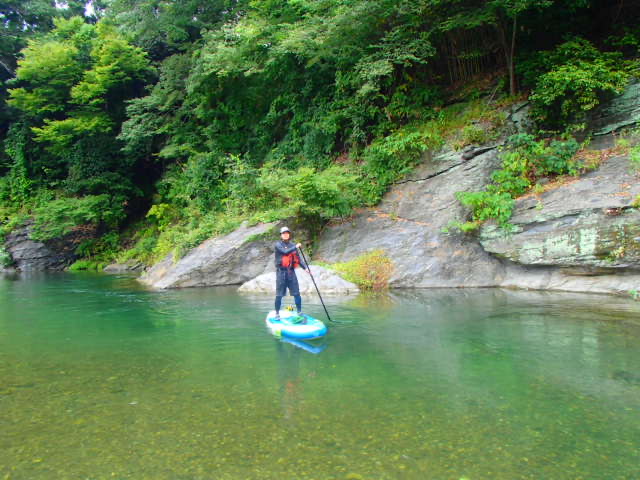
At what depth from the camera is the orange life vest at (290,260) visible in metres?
8.48

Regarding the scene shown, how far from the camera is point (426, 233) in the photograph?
41.9 ft

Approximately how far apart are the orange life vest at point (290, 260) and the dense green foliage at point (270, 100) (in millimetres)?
5388

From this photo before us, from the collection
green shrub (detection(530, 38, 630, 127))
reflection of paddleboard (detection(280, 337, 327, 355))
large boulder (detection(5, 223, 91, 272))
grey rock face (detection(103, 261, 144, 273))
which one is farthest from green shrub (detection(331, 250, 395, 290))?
large boulder (detection(5, 223, 91, 272))

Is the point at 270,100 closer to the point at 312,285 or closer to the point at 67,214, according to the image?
the point at 312,285

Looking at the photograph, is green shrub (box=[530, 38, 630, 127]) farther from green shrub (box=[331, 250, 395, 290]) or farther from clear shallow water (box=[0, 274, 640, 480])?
green shrub (box=[331, 250, 395, 290])

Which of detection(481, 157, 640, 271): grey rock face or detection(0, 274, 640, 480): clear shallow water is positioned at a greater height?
detection(481, 157, 640, 271): grey rock face

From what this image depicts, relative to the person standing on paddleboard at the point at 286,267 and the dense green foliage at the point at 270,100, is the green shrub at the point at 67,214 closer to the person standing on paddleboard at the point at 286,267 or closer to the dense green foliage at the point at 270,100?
the dense green foliage at the point at 270,100

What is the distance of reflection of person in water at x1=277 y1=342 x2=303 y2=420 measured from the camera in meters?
4.54

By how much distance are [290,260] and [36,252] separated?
21.3 metres

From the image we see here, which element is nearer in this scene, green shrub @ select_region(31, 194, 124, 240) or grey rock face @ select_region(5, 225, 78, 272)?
green shrub @ select_region(31, 194, 124, 240)

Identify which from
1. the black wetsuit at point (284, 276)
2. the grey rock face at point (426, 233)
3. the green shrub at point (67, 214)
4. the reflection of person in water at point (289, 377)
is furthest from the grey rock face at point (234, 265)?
the green shrub at point (67, 214)

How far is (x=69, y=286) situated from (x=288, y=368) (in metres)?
13.1

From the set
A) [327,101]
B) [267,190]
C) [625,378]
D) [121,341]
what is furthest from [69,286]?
[625,378]

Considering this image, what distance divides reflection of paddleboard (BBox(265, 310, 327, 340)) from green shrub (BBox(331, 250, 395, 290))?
15.3ft
